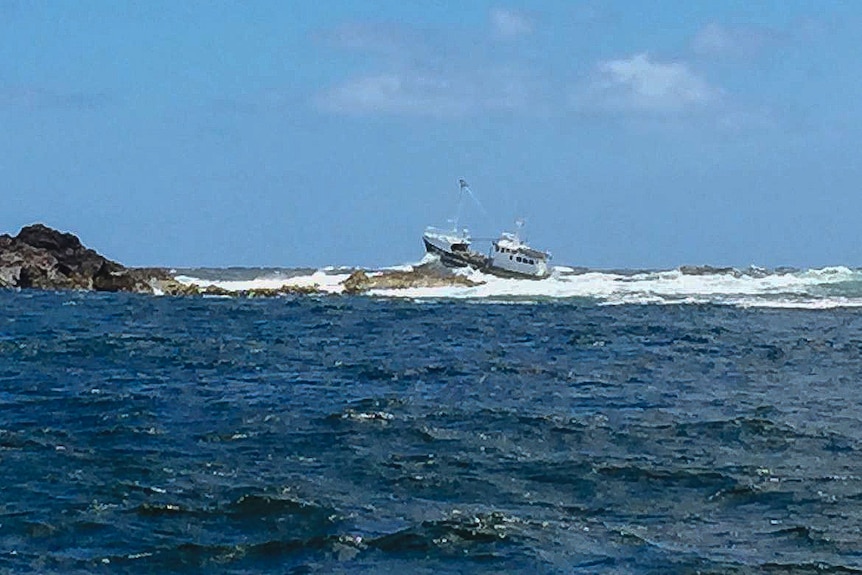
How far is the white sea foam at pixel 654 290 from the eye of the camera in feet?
235

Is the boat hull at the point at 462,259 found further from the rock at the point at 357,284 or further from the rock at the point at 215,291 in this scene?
the rock at the point at 215,291

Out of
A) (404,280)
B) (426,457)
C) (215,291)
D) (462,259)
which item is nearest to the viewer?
(426,457)

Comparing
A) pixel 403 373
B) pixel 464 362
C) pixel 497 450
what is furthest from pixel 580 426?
pixel 464 362

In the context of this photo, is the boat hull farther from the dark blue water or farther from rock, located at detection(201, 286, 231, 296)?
the dark blue water

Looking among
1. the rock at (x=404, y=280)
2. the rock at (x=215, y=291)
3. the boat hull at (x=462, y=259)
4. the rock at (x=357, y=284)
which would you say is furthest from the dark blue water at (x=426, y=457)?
the boat hull at (x=462, y=259)

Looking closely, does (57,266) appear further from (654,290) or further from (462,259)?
(654,290)

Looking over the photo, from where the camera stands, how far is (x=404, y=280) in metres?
90.5

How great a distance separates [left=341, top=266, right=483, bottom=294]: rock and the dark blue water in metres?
46.9

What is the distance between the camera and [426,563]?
13344mm

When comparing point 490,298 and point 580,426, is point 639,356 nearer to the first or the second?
point 580,426

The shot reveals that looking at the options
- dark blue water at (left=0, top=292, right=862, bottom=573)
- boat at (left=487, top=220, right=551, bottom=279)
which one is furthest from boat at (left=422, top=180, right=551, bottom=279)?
dark blue water at (left=0, top=292, right=862, bottom=573)

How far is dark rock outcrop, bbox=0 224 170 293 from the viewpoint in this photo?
259 feet

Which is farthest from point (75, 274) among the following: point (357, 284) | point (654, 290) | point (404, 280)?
point (654, 290)

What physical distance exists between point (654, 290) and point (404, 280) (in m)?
18.6
